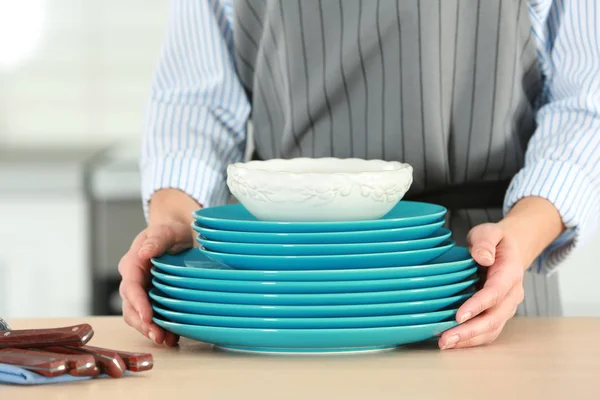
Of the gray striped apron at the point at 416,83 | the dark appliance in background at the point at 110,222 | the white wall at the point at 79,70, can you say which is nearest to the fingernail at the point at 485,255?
the gray striped apron at the point at 416,83

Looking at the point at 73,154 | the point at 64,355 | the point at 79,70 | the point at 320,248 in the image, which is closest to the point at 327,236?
the point at 320,248

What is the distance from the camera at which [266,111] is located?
1.30 metres

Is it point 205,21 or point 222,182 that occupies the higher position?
point 205,21

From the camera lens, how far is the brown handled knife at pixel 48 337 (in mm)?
661

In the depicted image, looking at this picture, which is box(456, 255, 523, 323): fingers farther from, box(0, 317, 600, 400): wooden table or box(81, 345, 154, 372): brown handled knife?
box(81, 345, 154, 372): brown handled knife

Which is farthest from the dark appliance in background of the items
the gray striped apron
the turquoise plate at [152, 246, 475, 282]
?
the turquoise plate at [152, 246, 475, 282]

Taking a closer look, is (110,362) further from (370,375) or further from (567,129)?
(567,129)

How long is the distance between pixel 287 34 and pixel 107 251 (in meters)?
1.69

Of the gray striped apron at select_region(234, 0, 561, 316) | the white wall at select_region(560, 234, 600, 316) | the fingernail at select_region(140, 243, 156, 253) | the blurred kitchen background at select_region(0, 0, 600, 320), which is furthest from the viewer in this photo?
the blurred kitchen background at select_region(0, 0, 600, 320)

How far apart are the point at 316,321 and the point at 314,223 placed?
0.08m

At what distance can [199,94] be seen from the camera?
4.25 ft

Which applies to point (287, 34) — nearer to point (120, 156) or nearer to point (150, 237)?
point (150, 237)

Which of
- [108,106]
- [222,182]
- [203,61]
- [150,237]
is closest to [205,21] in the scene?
[203,61]

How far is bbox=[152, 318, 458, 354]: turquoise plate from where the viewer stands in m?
0.72
